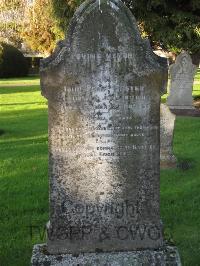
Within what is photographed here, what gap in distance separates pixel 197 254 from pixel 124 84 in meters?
2.21

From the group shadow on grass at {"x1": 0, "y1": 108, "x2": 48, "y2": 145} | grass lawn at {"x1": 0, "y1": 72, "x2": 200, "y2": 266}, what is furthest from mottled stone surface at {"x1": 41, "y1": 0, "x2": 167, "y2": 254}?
shadow on grass at {"x1": 0, "y1": 108, "x2": 48, "y2": 145}

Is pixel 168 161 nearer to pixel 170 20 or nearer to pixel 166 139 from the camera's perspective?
pixel 166 139

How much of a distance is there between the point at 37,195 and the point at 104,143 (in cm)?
349

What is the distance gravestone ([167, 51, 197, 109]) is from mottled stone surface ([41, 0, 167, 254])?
1521 cm

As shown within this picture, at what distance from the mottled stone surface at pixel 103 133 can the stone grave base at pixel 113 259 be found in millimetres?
84

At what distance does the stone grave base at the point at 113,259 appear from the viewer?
187 inches

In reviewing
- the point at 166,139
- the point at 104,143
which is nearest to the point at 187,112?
the point at 166,139

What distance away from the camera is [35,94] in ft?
92.5

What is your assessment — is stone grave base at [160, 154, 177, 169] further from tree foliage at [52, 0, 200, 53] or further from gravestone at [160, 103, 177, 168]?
tree foliage at [52, 0, 200, 53]

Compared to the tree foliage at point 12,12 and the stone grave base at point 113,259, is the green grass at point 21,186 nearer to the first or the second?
the stone grave base at point 113,259

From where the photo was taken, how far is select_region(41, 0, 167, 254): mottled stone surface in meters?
4.71

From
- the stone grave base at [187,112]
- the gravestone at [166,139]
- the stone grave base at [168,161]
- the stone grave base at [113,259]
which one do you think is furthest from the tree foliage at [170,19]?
the stone grave base at [113,259]

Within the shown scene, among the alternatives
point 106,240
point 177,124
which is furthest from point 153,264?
point 177,124

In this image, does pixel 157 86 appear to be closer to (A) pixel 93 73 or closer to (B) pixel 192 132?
(A) pixel 93 73
